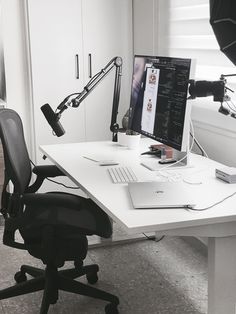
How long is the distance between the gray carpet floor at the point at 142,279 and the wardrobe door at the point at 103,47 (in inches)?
44.0

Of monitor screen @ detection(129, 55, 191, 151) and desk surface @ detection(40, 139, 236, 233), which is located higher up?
monitor screen @ detection(129, 55, 191, 151)

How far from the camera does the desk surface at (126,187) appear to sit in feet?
5.60

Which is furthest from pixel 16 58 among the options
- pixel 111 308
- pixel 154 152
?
pixel 111 308

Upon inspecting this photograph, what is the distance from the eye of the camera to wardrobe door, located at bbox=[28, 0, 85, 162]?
11.8ft

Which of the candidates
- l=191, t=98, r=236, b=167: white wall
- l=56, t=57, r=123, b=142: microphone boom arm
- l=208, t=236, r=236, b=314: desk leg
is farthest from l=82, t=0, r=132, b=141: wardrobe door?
l=208, t=236, r=236, b=314: desk leg

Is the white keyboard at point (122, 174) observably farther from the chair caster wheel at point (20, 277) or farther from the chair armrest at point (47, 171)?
the chair caster wheel at point (20, 277)

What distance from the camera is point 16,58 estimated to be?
366 centimetres

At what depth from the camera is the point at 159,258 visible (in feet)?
9.99

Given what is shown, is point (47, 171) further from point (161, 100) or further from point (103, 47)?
point (103, 47)

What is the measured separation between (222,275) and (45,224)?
2.63ft

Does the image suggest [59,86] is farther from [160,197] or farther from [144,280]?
[160,197]

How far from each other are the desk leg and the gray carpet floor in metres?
0.65

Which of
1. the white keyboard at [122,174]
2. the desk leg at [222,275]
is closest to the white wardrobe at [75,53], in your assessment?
the white keyboard at [122,174]

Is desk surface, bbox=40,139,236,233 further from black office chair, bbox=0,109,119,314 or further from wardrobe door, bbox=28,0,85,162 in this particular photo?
wardrobe door, bbox=28,0,85,162
